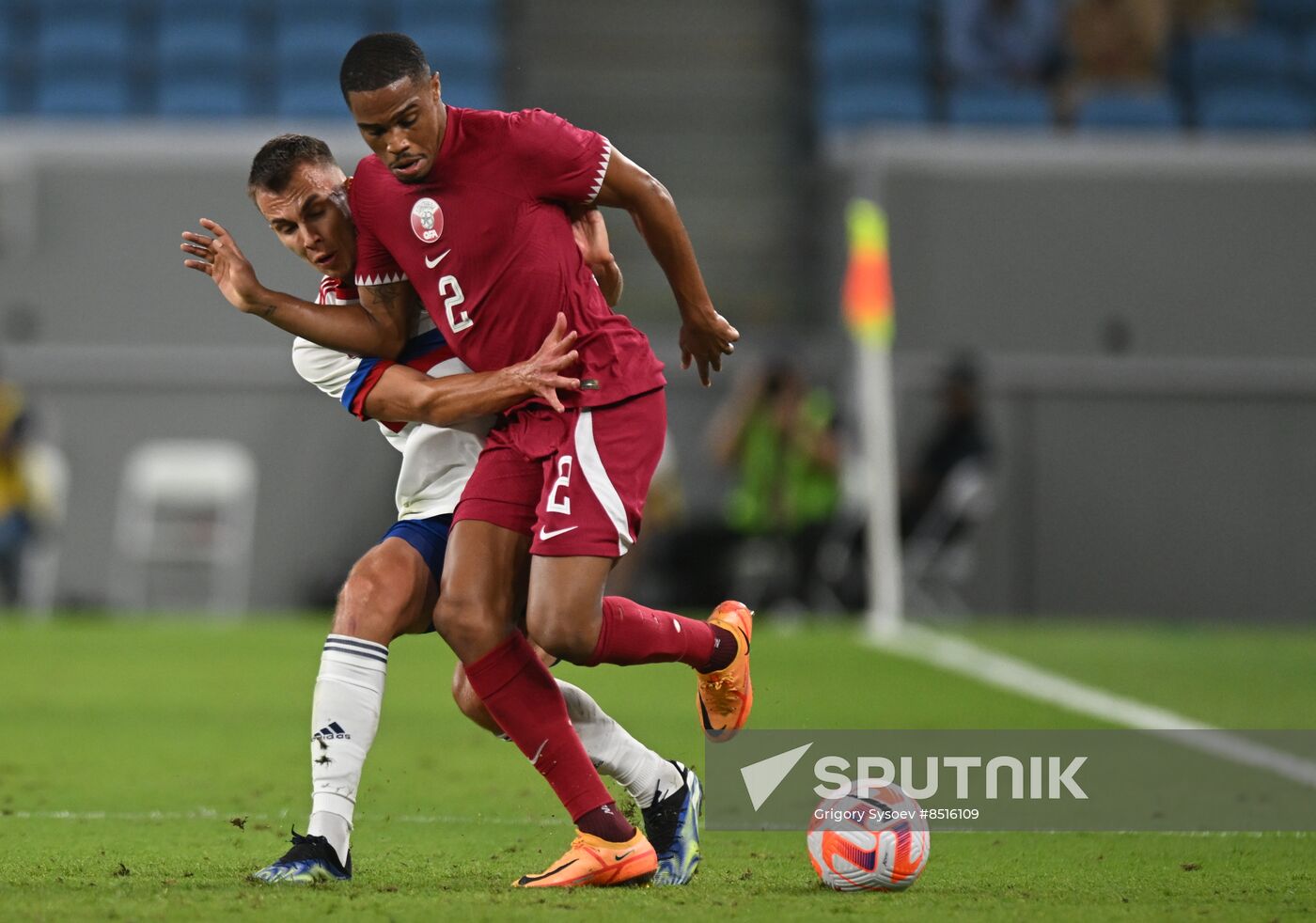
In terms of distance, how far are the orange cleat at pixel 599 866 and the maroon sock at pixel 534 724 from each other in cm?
5

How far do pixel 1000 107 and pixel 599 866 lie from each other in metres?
12.5

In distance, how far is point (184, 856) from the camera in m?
4.82

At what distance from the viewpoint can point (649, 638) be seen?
15.2 ft

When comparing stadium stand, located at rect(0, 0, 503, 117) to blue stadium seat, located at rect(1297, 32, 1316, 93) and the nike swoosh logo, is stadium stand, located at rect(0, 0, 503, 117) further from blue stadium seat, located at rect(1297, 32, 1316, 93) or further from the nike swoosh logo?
the nike swoosh logo

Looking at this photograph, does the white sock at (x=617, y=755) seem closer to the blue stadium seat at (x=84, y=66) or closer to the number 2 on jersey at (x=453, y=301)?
the number 2 on jersey at (x=453, y=301)

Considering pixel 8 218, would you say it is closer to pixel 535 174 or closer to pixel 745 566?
pixel 745 566

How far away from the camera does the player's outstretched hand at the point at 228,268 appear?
15.1 ft

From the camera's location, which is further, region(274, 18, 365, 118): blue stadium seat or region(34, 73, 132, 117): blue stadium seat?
region(34, 73, 132, 117): blue stadium seat

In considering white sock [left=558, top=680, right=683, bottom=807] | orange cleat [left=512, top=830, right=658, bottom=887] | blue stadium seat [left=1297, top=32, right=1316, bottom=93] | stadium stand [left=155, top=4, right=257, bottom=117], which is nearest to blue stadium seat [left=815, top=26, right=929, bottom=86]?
blue stadium seat [left=1297, top=32, right=1316, bottom=93]

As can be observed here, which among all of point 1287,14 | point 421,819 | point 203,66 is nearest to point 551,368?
point 421,819

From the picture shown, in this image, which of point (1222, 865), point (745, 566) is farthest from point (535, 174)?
point (745, 566)

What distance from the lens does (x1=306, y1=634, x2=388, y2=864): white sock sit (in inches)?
174

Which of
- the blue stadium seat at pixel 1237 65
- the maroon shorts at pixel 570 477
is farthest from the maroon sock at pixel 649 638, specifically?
the blue stadium seat at pixel 1237 65

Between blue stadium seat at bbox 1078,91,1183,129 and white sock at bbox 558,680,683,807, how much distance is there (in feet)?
39.8
